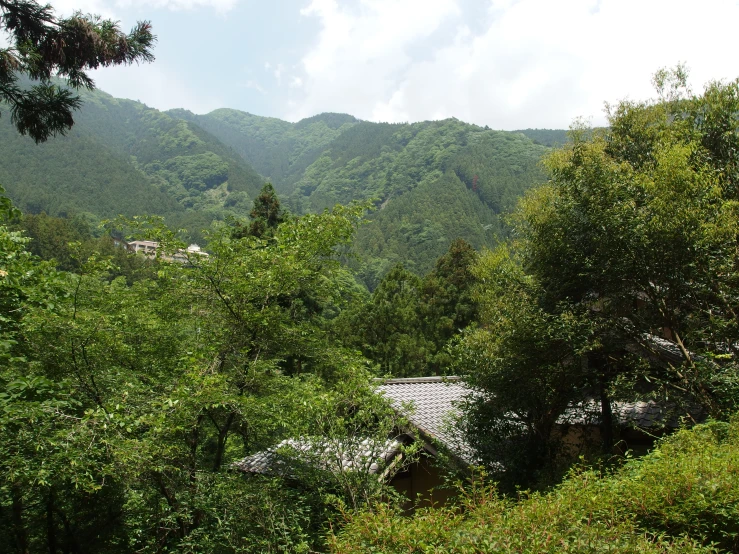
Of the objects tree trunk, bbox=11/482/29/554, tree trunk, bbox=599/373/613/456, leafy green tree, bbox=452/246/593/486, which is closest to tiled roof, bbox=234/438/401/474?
leafy green tree, bbox=452/246/593/486

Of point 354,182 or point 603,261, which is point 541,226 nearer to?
point 603,261

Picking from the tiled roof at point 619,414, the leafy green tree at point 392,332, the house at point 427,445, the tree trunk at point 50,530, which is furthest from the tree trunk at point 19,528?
the leafy green tree at point 392,332

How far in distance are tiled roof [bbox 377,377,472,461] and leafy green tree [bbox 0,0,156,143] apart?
199 inches

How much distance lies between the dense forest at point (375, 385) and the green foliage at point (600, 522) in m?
0.02

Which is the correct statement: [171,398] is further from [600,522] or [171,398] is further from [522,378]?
[522,378]

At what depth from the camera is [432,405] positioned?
33.9 ft

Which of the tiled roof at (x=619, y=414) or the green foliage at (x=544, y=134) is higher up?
the green foliage at (x=544, y=134)

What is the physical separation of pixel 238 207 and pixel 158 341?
92.1m

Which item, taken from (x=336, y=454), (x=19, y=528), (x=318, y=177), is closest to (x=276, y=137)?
(x=318, y=177)

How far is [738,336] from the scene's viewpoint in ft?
21.3

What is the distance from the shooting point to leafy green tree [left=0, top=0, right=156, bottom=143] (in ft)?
18.0

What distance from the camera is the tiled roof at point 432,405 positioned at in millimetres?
7840

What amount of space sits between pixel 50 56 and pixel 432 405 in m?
8.33

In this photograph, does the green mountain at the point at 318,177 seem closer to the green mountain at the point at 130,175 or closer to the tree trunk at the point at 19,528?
the green mountain at the point at 130,175
